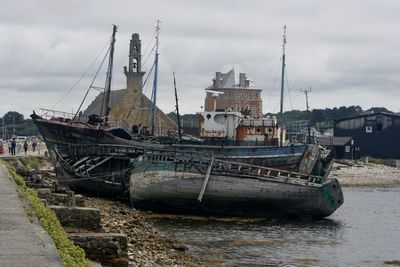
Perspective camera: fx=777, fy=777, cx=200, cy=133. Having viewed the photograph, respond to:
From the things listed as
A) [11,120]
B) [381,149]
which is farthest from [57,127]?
[11,120]

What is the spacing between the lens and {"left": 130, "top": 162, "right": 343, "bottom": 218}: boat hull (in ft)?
114

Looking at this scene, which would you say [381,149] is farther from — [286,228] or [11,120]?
[11,120]

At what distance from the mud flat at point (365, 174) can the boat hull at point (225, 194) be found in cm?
4054

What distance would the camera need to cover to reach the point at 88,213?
18.5m

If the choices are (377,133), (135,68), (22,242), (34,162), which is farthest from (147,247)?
(377,133)

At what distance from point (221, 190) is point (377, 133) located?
68.2 m

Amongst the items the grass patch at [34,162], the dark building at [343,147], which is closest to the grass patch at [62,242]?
the grass patch at [34,162]

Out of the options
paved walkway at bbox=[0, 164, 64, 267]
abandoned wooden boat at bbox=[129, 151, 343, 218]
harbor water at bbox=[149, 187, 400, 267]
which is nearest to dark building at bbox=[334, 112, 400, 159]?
harbor water at bbox=[149, 187, 400, 267]

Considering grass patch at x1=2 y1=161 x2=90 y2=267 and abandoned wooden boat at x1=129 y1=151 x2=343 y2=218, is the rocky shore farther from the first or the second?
abandoned wooden boat at x1=129 y1=151 x2=343 y2=218

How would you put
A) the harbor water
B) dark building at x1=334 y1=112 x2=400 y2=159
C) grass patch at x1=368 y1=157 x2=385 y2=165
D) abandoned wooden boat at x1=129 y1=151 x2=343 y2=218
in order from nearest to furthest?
the harbor water < abandoned wooden boat at x1=129 y1=151 x2=343 y2=218 < grass patch at x1=368 y1=157 x2=385 y2=165 < dark building at x1=334 y1=112 x2=400 y2=159

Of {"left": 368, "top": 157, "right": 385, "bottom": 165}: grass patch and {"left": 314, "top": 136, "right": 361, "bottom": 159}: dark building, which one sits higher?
{"left": 314, "top": 136, "right": 361, "bottom": 159}: dark building

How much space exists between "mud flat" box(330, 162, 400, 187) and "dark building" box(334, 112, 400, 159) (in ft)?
27.1

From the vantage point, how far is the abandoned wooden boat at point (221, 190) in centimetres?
3466

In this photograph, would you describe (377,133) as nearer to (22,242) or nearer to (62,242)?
(62,242)
